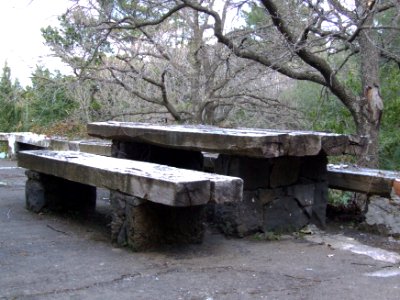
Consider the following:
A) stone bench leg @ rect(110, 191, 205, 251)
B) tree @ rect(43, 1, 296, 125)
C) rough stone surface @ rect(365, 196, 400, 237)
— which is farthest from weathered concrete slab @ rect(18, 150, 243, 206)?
tree @ rect(43, 1, 296, 125)

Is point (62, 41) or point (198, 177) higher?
point (62, 41)

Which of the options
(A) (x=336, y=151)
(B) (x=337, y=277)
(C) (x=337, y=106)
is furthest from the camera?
(C) (x=337, y=106)

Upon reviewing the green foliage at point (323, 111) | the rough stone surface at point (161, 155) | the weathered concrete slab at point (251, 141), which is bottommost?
the rough stone surface at point (161, 155)

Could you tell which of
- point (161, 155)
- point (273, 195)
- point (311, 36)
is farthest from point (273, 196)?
point (311, 36)

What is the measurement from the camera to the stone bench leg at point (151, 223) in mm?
4309

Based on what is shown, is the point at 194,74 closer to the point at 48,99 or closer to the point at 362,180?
the point at 48,99

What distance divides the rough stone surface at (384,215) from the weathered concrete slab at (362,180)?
10 cm

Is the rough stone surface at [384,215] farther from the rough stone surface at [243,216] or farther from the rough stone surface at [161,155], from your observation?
the rough stone surface at [161,155]

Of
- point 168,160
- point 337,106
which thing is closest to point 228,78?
point 337,106

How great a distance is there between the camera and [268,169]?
5.07 metres

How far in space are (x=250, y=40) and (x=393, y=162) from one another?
3.79 m

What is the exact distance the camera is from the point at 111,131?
245 inches

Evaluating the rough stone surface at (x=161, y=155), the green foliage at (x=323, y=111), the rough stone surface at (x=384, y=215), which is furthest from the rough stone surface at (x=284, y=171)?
the green foliage at (x=323, y=111)

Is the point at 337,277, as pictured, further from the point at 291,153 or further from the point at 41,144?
the point at 41,144
